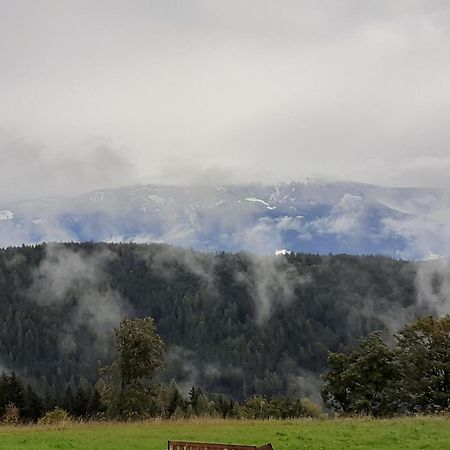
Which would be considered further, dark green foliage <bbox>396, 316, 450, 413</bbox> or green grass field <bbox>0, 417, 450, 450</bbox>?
dark green foliage <bbox>396, 316, 450, 413</bbox>

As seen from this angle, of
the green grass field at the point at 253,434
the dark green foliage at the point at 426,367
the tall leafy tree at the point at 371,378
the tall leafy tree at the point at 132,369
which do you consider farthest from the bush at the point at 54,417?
the dark green foliage at the point at 426,367

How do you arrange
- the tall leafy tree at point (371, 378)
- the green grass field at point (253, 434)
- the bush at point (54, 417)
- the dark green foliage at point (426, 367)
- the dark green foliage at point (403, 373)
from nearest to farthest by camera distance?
the green grass field at point (253, 434)
the dark green foliage at point (426, 367)
the dark green foliage at point (403, 373)
the bush at point (54, 417)
the tall leafy tree at point (371, 378)

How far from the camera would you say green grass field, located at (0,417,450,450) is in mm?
30016

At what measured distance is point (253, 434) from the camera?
1383 inches

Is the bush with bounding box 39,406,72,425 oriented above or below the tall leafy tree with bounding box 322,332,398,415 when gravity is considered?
below

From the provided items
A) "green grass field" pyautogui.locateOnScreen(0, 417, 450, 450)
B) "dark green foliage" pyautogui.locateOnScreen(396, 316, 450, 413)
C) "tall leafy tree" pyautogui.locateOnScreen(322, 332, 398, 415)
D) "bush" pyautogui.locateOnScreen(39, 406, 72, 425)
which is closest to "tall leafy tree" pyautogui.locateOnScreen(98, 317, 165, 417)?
"bush" pyautogui.locateOnScreen(39, 406, 72, 425)

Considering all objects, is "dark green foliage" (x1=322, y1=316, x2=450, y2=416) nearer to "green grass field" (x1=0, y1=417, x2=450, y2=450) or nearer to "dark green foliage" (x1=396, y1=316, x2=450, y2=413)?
"dark green foliage" (x1=396, y1=316, x2=450, y2=413)

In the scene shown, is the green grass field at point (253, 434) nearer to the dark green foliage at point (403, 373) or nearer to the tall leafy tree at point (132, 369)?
the tall leafy tree at point (132, 369)

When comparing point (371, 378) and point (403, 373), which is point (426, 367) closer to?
point (403, 373)

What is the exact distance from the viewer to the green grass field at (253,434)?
1182 inches

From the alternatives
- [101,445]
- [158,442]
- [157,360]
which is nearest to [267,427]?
[158,442]

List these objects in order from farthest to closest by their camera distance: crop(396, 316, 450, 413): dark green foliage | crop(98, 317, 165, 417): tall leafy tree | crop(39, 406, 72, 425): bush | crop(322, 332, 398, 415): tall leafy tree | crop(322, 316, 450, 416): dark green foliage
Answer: crop(322, 332, 398, 415): tall leafy tree < crop(39, 406, 72, 425): bush < crop(98, 317, 165, 417): tall leafy tree < crop(322, 316, 450, 416): dark green foliage < crop(396, 316, 450, 413): dark green foliage

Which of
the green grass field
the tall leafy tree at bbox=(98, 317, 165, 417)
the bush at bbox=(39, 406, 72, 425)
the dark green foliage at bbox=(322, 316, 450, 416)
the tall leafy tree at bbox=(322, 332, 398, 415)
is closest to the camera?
the green grass field

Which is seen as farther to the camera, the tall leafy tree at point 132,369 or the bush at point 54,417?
the bush at point 54,417
